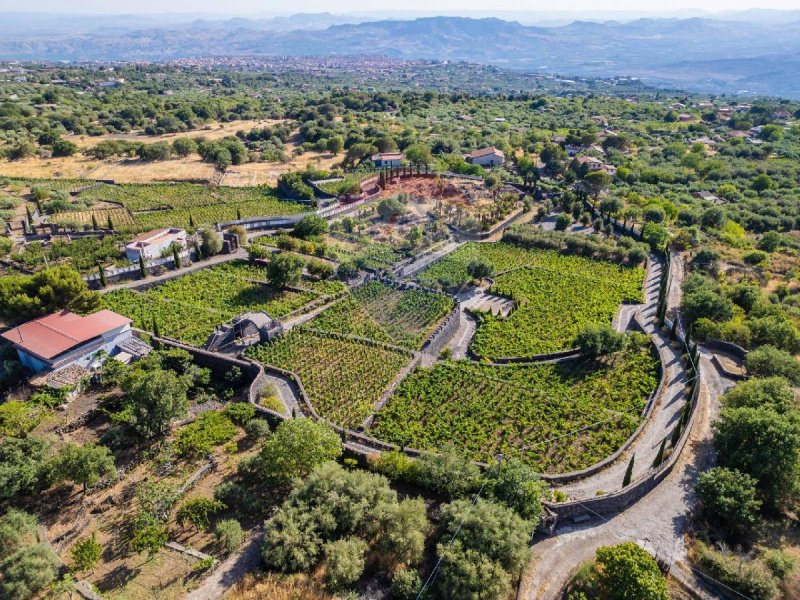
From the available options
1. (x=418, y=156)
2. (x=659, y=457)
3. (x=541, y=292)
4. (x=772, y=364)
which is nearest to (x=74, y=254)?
(x=541, y=292)

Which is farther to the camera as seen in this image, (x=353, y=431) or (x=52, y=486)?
(x=353, y=431)

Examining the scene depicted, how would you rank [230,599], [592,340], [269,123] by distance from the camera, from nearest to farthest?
[230,599] → [592,340] → [269,123]

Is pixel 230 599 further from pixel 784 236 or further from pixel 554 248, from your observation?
pixel 784 236

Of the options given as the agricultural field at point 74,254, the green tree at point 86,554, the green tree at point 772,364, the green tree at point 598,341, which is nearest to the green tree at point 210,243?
the agricultural field at point 74,254

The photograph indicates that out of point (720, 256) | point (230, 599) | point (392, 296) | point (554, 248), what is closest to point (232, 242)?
point (392, 296)

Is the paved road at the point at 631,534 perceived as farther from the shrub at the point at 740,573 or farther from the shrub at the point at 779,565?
the shrub at the point at 779,565

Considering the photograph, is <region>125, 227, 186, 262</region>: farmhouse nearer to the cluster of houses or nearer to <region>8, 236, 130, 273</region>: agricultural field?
<region>8, 236, 130, 273</region>: agricultural field

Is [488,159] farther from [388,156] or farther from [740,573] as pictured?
[740,573]
